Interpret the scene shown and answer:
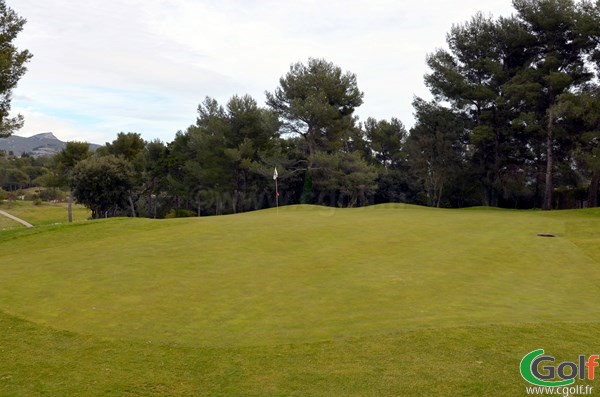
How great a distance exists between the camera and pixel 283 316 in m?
8.39

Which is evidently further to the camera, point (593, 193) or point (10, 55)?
point (593, 193)

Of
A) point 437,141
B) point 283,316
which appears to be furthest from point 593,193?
point 283,316

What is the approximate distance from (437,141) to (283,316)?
48.2 metres

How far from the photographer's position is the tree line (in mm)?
40906

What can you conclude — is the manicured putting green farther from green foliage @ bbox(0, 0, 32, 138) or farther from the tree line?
the tree line

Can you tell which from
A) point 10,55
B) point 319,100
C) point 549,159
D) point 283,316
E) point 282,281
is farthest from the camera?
point 319,100

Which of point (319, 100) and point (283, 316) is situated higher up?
point (319, 100)

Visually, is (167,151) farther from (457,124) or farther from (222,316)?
(222,316)

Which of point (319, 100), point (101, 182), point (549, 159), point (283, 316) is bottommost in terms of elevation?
point (283, 316)

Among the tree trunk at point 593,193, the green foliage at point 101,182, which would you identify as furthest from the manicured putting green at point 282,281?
the green foliage at point 101,182

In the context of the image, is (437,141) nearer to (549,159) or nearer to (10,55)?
(549,159)

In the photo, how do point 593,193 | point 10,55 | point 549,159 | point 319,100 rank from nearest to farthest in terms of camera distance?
point 10,55 < point 593,193 < point 549,159 < point 319,100

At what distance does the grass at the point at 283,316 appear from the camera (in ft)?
19.3

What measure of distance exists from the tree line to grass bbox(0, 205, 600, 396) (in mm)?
28765
